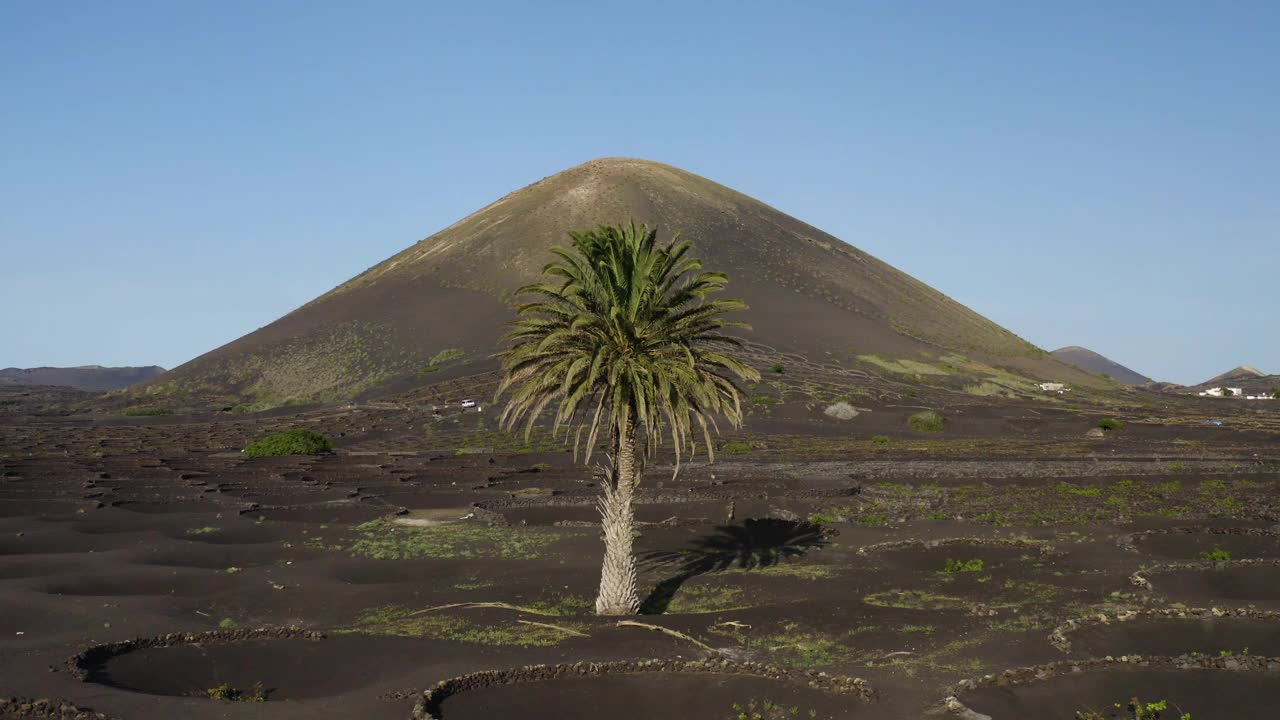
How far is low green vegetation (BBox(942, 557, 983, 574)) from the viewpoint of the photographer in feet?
111

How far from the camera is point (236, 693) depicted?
2164 cm

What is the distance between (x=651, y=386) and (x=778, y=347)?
122591 millimetres

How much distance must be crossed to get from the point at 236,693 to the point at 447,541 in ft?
64.2

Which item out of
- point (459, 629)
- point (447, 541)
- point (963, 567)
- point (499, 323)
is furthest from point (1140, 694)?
point (499, 323)

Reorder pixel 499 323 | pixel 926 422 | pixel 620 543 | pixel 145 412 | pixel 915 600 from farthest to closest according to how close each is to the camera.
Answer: pixel 499 323 < pixel 145 412 < pixel 926 422 < pixel 915 600 < pixel 620 543

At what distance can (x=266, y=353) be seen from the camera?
175 meters

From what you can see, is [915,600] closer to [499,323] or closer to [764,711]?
[764,711]

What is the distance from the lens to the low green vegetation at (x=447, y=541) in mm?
38375

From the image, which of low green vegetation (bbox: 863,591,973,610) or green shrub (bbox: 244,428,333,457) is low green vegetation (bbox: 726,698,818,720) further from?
green shrub (bbox: 244,428,333,457)

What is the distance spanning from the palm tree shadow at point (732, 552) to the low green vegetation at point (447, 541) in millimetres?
5165

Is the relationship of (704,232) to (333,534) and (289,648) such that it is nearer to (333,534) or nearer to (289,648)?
(333,534)

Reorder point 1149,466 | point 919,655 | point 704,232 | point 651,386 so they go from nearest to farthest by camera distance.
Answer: point 919,655
point 651,386
point 1149,466
point 704,232

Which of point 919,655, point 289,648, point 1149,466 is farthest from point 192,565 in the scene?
point 1149,466

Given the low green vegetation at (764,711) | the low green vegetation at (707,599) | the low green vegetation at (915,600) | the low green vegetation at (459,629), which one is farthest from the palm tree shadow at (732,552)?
the low green vegetation at (764,711)
